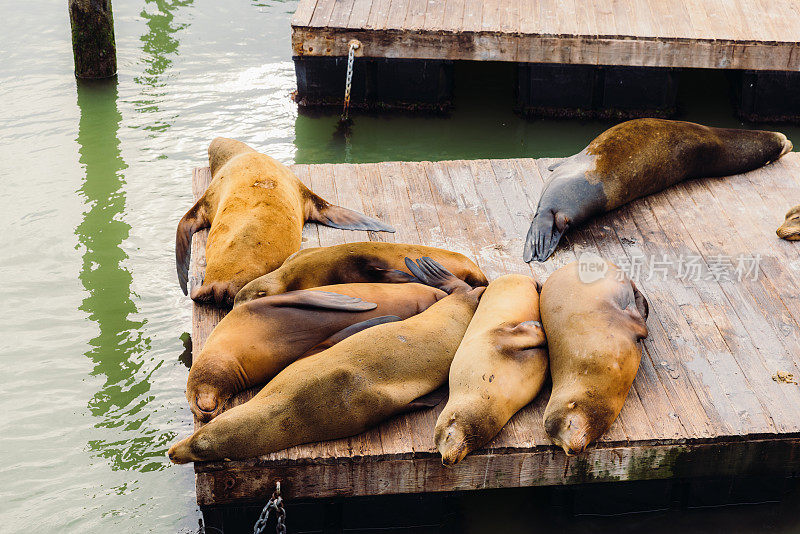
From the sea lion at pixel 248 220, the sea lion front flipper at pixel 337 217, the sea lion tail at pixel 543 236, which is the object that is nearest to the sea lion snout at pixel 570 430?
the sea lion tail at pixel 543 236

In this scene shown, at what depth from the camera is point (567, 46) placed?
7191 millimetres

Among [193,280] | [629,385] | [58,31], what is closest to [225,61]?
[58,31]

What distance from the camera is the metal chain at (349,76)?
288 inches

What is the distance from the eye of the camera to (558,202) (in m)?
5.17

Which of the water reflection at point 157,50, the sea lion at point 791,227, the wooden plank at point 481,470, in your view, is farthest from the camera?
the water reflection at point 157,50

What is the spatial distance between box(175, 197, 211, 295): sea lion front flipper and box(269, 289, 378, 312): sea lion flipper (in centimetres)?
129

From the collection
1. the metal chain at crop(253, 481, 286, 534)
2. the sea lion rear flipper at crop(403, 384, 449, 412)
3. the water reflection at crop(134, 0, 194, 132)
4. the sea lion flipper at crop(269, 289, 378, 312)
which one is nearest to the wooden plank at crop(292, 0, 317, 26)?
the water reflection at crop(134, 0, 194, 132)

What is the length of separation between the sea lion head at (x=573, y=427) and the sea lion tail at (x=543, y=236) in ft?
4.82

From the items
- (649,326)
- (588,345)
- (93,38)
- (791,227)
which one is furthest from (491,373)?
(93,38)

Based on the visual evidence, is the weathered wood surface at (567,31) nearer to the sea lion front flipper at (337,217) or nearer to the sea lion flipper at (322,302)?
the sea lion front flipper at (337,217)

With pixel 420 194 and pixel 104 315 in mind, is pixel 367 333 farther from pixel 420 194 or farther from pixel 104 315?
pixel 104 315

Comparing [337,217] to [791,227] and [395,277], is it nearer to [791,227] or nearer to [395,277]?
[395,277]

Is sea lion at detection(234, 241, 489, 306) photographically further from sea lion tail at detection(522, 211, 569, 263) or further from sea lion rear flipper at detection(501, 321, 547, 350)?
sea lion rear flipper at detection(501, 321, 547, 350)

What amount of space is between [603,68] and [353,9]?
7.59ft
